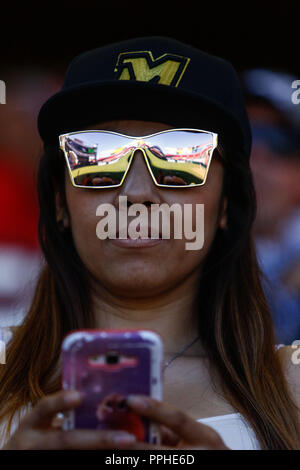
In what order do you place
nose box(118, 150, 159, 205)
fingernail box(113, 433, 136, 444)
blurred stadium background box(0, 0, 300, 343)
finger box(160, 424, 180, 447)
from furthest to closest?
blurred stadium background box(0, 0, 300, 343)
nose box(118, 150, 159, 205)
finger box(160, 424, 180, 447)
fingernail box(113, 433, 136, 444)

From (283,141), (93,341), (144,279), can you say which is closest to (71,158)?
(144,279)

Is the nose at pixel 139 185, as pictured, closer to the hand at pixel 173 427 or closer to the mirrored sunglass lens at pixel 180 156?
the mirrored sunglass lens at pixel 180 156

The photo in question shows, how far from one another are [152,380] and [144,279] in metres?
0.57

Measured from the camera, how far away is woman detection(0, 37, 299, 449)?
172 cm

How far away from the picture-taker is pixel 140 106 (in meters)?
1.78

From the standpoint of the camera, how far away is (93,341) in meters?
1.21

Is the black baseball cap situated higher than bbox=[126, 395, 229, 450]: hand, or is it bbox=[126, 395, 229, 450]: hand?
the black baseball cap

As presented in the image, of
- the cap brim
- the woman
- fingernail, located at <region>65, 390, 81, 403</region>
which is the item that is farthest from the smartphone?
the cap brim

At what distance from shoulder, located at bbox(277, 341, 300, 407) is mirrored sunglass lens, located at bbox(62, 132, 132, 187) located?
2.56ft

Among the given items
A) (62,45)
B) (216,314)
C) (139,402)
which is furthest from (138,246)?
(62,45)

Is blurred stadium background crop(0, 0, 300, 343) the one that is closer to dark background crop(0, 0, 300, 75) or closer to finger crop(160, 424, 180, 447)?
dark background crop(0, 0, 300, 75)

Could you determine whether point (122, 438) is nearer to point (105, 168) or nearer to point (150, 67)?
point (105, 168)

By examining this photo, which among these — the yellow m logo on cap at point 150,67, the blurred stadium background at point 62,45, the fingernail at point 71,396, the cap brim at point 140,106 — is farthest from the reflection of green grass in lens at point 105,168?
the blurred stadium background at point 62,45

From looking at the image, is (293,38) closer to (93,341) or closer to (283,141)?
(283,141)
